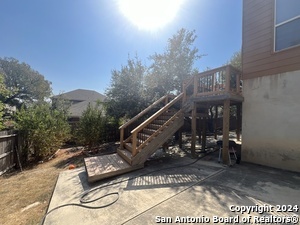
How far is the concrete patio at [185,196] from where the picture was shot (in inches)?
93.2

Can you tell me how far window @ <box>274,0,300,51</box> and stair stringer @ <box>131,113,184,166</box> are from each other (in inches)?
143

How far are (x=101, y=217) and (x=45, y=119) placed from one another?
667cm

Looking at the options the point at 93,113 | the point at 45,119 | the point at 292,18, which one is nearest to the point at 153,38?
the point at 93,113

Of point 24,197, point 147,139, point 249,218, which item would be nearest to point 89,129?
point 147,139

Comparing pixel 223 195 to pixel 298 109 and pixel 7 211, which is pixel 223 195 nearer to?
pixel 298 109

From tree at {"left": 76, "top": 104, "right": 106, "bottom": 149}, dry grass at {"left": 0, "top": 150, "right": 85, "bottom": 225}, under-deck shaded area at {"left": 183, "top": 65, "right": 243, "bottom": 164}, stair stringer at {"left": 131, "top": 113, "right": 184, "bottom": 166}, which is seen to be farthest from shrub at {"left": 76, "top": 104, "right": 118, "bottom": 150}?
under-deck shaded area at {"left": 183, "top": 65, "right": 243, "bottom": 164}

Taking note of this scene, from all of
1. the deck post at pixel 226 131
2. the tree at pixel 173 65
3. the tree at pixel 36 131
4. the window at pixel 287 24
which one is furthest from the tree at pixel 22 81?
the window at pixel 287 24

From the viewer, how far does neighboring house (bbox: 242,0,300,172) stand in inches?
168

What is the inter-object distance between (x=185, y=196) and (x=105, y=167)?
7.69 ft

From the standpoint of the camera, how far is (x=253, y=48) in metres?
5.14

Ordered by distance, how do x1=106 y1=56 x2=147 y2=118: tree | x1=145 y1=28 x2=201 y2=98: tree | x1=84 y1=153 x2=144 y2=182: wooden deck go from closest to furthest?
x1=84 y1=153 x2=144 y2=182: wooden deck, x1=106 y1=56 x2=147 y2=118: tree, x1=145 y1=28 x2=201 y2=98: tree

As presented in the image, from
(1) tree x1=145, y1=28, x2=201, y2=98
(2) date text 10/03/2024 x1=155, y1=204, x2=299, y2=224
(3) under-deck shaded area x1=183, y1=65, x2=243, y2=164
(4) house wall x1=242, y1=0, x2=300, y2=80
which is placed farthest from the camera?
(1) tree x1=145, y1=28, x2=201, y2=98

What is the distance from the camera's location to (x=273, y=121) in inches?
181

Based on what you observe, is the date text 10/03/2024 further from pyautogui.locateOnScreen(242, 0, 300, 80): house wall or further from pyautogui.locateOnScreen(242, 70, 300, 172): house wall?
pyautogui.locateOnScreen(242, 0, 300, 80): house wall
